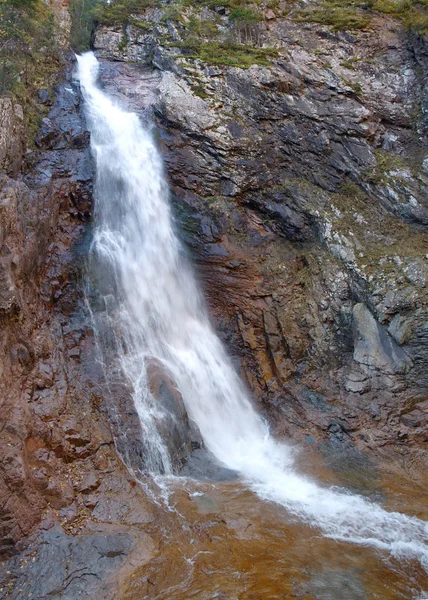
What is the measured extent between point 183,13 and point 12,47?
30.3 ft

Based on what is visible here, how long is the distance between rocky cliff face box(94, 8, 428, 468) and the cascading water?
0.73 m

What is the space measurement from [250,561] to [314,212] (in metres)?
10.7

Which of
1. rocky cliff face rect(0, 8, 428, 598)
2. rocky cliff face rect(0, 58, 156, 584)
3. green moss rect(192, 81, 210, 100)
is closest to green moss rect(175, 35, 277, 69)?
rocky cliff face rect(0, 8, 428, 598)

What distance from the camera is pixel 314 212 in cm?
1489

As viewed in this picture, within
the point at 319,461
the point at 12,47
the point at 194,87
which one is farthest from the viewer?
the point at 194,87

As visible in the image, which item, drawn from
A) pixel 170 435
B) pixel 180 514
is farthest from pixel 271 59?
pixel 180 514

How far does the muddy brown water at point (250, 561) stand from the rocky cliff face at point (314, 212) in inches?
156

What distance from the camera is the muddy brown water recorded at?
6.79 meters

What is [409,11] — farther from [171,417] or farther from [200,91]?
[171,417]

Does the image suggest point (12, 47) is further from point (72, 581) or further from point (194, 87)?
point (72, 581)

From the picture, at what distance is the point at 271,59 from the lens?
17.8m

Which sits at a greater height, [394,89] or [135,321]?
[394,89]

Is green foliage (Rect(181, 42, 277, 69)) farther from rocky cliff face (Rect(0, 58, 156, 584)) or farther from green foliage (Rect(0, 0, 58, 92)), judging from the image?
rocky cliff face (Rect(0, 58, 156, 584))

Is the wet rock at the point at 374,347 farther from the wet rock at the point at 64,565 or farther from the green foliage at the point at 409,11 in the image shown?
the green foliage at the point at 409,11
